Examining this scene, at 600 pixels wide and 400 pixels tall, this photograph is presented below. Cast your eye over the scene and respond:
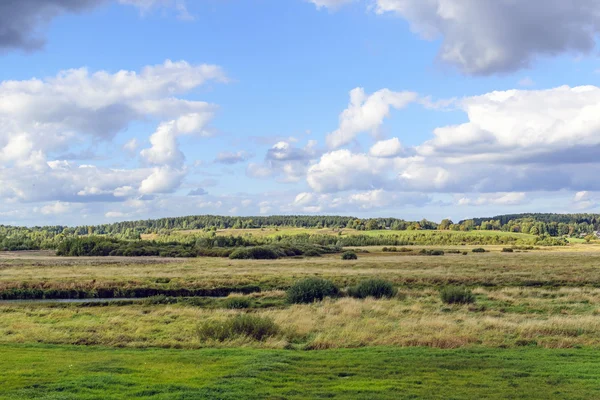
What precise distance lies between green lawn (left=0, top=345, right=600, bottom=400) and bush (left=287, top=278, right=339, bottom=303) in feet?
52.7

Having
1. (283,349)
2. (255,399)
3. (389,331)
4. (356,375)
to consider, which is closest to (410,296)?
(389,331)

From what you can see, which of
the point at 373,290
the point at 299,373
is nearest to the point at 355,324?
the point at 299,373

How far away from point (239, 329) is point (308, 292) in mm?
13581

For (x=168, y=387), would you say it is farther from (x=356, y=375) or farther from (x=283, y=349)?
(x=283, y=349)

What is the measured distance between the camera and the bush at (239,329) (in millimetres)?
20797

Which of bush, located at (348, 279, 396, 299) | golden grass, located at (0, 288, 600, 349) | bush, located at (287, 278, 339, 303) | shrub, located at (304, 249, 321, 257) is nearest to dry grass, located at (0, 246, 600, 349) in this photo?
golden grass, located at (0, 288, 600, 349)

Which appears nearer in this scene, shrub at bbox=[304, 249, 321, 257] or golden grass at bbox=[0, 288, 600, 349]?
golden grass at bbox=[0, 288, 600, 349]

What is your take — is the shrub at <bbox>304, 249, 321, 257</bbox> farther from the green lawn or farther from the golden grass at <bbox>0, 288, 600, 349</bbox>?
the green lawn

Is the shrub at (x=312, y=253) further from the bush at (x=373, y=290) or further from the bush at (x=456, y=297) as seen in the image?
the bush at (x=456, y=297)

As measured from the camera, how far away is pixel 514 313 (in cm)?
2838

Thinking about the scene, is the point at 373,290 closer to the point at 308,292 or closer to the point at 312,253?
the point at 308,292

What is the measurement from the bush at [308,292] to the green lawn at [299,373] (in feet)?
52.7

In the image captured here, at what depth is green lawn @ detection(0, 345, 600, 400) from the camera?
12.4m

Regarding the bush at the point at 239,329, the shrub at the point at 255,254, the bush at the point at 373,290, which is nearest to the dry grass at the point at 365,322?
the bush at the point at 239,329
